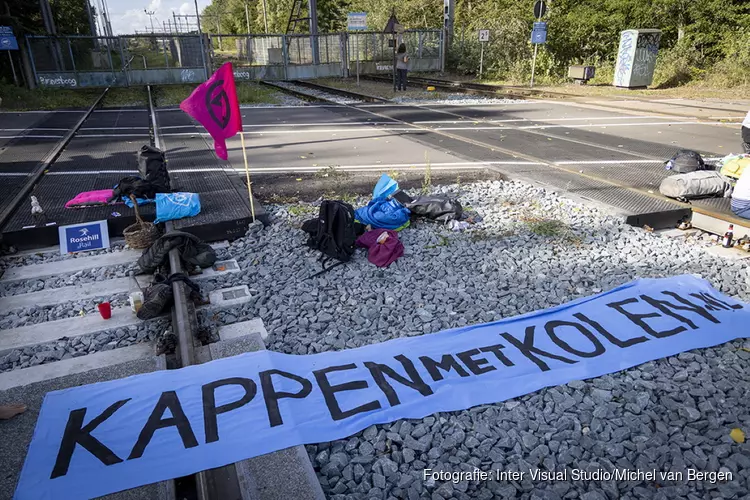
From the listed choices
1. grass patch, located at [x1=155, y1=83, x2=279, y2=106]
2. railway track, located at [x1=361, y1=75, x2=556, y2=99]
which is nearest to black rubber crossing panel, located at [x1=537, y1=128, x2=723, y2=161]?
railway track, located at [x1=361, y1=75, x2=556, y2=99]

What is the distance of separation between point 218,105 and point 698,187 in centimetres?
610

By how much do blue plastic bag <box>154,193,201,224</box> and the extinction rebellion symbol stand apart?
105 cm

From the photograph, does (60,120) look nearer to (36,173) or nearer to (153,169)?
(36,173)

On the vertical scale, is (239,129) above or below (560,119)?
above

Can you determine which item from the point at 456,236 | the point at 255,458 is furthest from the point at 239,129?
the point at 255,458

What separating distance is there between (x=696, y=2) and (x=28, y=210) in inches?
1130

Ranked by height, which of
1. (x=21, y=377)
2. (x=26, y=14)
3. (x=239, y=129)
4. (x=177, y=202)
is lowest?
(x=21, y=377)

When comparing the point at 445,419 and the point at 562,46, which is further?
→ the point at 562,46

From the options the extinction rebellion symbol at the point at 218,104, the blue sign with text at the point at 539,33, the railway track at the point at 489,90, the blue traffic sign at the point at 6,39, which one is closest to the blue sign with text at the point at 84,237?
the extinction rebellion symbol at the point at 218,104

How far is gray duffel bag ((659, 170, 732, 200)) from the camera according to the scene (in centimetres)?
656

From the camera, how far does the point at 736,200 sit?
596 centimetres

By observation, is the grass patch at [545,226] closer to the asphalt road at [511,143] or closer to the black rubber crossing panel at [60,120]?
the asphalt road at [511,143]

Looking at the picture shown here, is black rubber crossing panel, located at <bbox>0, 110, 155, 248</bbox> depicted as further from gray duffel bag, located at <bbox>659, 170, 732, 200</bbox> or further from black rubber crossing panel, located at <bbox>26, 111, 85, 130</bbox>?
gray duffel bag, located at <bbox>659, 170, 732, 200</bbox>

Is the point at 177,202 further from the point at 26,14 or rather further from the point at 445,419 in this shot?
the point at 26,14
